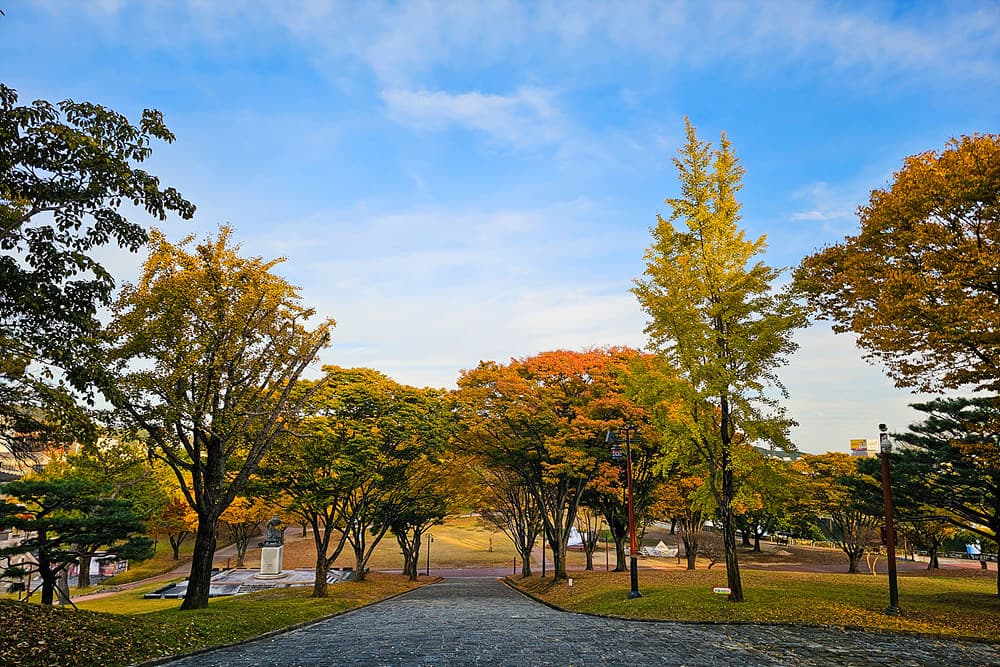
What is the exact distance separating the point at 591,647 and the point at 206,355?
13.6 metres

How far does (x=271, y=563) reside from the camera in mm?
48000

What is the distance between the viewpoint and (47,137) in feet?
37.0

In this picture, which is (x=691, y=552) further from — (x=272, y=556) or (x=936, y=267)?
(x=936, y=267)

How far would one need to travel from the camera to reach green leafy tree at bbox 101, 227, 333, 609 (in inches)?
722

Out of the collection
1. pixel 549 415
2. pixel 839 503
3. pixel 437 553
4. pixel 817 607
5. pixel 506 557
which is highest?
pixel 549 415

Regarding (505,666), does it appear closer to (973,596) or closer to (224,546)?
(973,596)

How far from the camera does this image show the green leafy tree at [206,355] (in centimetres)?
1833

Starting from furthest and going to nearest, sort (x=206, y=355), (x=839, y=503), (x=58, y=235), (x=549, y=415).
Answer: (x=839, y=503), (x=549, y=415), (x=206, y=355), (x=58, y=235)

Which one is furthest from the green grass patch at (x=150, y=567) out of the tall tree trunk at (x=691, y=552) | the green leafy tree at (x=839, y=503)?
the green leafy tree at (x=839, y=503)

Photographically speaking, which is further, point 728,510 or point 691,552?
point 691,552

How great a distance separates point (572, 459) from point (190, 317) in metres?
17.5

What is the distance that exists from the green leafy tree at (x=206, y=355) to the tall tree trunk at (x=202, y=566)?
0.10ft

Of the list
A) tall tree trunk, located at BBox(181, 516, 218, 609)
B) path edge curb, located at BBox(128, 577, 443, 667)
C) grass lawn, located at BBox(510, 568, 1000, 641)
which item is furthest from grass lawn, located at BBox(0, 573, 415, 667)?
grass lawn, located at BBox(510, 568, 1000, 641)

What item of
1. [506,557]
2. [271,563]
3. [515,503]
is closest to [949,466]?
[515,503]
